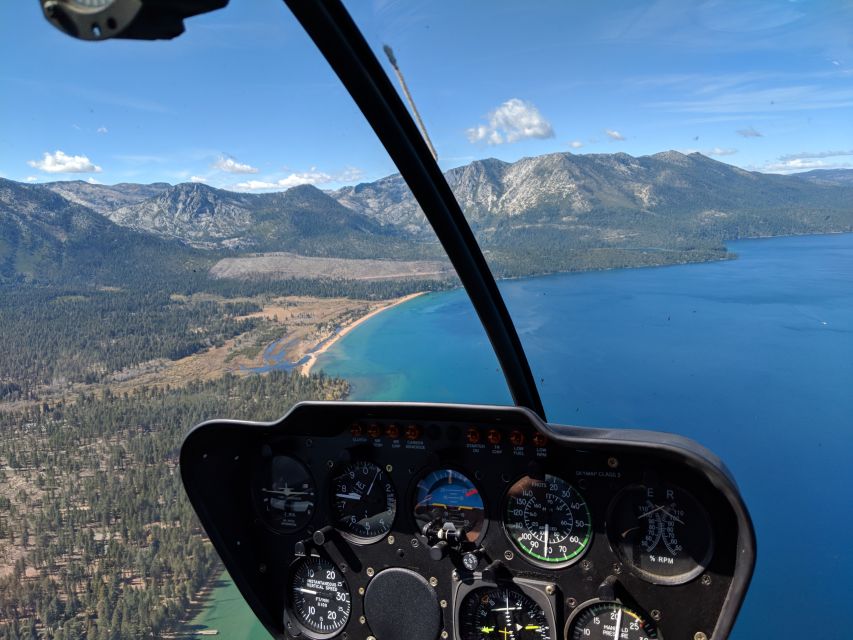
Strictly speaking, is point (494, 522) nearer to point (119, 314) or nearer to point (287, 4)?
point (287, 4)

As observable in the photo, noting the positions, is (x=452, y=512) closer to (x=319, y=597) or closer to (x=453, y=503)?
(x=453, y=503)

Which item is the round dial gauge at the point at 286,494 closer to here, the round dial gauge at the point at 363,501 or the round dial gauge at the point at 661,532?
the round dial gauge at the point at 363,501

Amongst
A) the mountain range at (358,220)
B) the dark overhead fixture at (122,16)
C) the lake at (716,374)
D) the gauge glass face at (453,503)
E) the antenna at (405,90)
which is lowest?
the lake at (716,374)

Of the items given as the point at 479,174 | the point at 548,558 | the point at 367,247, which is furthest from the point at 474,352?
the point at 548,558

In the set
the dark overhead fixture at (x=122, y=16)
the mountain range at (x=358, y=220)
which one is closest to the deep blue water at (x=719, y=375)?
the mountain range at (x=358, y=220)

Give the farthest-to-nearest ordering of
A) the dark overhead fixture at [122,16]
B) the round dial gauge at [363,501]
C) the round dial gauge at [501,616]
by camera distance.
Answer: the round dial gauge at [363,501]
the round dial gauge at [501,616]
the dark overhead fixture at [122,16]

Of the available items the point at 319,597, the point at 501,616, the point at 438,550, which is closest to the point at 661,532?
the point at 501,616
